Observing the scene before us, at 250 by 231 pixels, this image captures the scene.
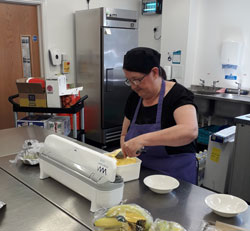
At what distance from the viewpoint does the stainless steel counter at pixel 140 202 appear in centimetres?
112

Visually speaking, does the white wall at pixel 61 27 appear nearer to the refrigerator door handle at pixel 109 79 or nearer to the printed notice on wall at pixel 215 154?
the refrigerator door handle at pixel 109 79

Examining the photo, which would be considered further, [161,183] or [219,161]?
[219,161]

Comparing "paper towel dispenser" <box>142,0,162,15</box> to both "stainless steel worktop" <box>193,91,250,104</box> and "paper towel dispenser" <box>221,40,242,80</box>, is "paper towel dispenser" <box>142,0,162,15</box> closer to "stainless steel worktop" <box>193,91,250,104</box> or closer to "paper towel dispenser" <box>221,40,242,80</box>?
"paper towel dispenser" <box>221,40,242,80</box>

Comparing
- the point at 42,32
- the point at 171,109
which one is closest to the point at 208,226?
the point at 171,109

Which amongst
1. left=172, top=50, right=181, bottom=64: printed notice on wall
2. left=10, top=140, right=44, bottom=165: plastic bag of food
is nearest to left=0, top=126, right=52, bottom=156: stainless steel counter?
left=10, top=140, right=44, bottom=165: plastic bag of food

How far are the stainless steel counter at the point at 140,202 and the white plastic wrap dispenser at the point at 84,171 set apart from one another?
1.8 inches

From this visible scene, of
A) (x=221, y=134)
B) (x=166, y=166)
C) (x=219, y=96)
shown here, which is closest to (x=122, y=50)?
(x=219, y=96)

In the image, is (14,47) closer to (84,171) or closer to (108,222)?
(84,171)

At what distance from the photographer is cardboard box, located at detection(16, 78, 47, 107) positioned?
3.09m

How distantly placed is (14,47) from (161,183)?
333cm

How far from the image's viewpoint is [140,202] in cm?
125

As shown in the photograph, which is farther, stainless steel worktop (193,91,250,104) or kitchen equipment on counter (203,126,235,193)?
stainless steel worktop (193,91,250,104)

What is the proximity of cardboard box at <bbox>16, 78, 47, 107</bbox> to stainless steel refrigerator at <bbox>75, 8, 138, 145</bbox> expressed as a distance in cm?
126

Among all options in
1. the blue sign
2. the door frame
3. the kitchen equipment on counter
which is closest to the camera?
the kitchen equipment on counter
